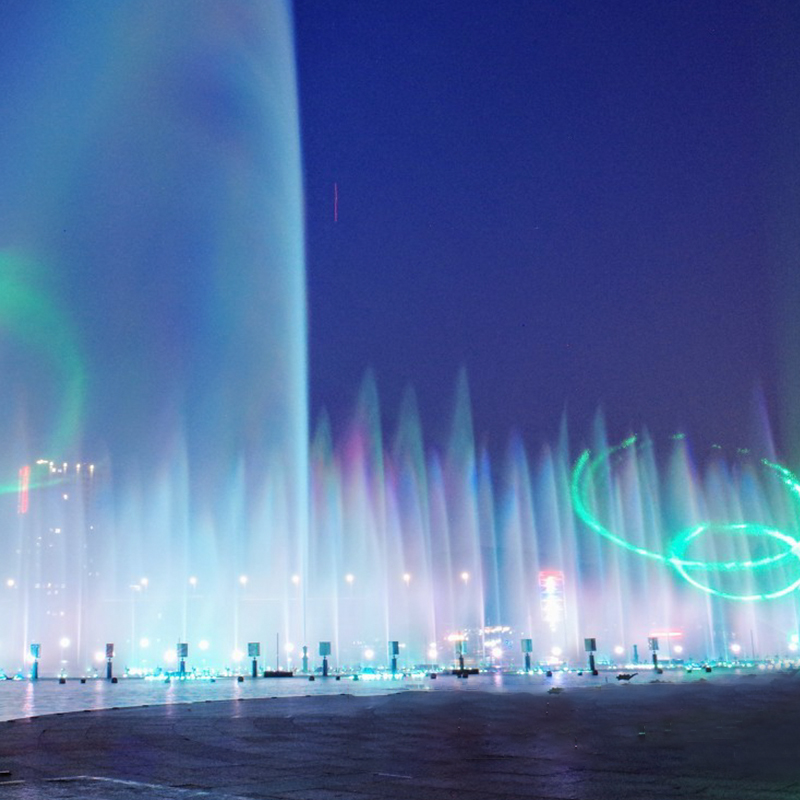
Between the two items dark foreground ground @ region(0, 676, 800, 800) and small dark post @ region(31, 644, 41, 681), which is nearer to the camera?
dark foreground ground @ region(0, 676, 800, 800)

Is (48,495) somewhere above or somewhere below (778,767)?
above

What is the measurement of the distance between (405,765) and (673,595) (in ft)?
230

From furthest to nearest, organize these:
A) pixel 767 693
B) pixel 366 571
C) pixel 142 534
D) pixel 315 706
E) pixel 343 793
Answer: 1. pixel 142 534
2. pixel 366 571
3. pixel 767 693
4. pixel 315 706
5. pixel 343 793

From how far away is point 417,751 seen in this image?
10336mm

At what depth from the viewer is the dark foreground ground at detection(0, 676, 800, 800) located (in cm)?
760

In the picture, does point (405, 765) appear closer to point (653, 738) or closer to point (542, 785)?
point (542, 785)

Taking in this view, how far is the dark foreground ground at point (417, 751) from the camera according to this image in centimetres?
760

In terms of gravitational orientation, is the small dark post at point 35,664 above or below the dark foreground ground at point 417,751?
above

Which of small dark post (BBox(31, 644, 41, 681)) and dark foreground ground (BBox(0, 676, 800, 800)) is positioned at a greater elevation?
small dark post (BBox(31, 644, 41, 681))

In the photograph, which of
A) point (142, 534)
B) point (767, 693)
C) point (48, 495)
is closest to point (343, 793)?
point (767, 693)

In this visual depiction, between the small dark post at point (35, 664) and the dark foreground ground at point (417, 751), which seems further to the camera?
the small dark post at point (35, 664)

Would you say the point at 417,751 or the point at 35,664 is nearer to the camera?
the point at 417,751

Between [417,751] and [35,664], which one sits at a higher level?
[35,664]

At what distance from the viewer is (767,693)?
19.6m
